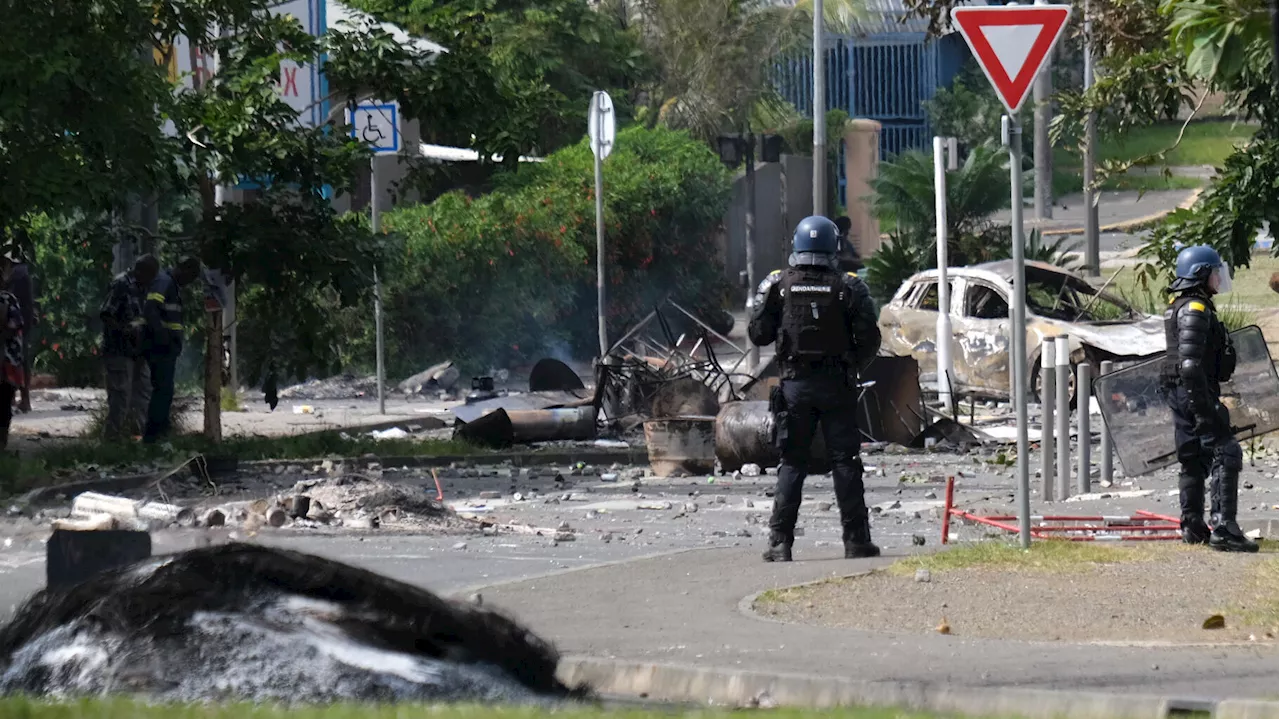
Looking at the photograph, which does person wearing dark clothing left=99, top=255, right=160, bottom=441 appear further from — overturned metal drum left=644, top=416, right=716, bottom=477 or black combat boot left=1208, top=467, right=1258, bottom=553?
black combat boot left=1208, top=467, right=1258, bottom=553

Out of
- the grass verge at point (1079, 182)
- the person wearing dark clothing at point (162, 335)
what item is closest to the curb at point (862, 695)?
the person wearing dark clothing at point (162, 335)

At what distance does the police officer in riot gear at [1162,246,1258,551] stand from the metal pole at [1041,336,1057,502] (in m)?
1.72

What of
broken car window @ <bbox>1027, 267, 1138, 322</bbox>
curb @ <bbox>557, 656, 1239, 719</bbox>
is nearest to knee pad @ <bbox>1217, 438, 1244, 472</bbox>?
curb @ <bbox>557, 656, 1239, 719</bbox>

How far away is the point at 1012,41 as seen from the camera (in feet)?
32.2

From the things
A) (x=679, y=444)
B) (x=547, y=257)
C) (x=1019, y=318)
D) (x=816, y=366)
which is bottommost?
(x=679, y=444)

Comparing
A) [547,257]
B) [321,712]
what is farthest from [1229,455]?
[547,257]

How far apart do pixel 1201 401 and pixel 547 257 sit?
17.6 metres

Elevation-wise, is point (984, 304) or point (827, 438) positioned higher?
point (984, 304)

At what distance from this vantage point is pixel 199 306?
22578 millimetres

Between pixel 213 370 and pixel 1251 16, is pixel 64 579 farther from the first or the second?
pixel 213 370

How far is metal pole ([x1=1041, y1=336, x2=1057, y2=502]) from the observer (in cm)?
1239

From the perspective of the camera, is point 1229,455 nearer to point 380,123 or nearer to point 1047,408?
point 1047,408

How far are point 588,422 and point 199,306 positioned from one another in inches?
240

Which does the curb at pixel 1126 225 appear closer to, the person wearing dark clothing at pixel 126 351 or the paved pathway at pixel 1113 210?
the paved pathway at pixel 1113 210
